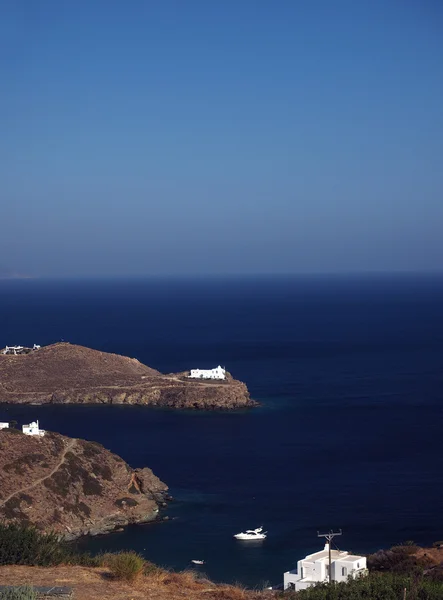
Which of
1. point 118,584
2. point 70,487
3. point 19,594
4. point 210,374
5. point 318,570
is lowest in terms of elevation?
point 70,487

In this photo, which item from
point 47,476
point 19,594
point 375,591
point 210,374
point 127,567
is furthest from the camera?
point 210,374

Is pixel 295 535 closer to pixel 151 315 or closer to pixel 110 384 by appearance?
pixel 110 384

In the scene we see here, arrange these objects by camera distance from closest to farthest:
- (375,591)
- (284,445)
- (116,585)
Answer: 1. (375,591)
2. (116,585)
3. (284,445)

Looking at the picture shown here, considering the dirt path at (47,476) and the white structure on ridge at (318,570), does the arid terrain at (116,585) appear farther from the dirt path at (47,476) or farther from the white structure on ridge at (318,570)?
the dirt path at (47,476)

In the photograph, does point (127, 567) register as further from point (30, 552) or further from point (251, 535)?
point (251, 535)

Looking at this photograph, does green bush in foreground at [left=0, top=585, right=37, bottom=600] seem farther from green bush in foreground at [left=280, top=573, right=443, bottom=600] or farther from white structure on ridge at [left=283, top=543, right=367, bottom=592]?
white structure on ridge at [left=283, top=543, right=367, bottom=592]

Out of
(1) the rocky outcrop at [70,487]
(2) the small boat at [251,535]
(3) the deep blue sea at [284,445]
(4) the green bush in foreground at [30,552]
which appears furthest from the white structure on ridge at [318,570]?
(1) the rocky outcrop at [70,487]

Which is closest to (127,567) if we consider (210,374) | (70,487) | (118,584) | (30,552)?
(118,584)
